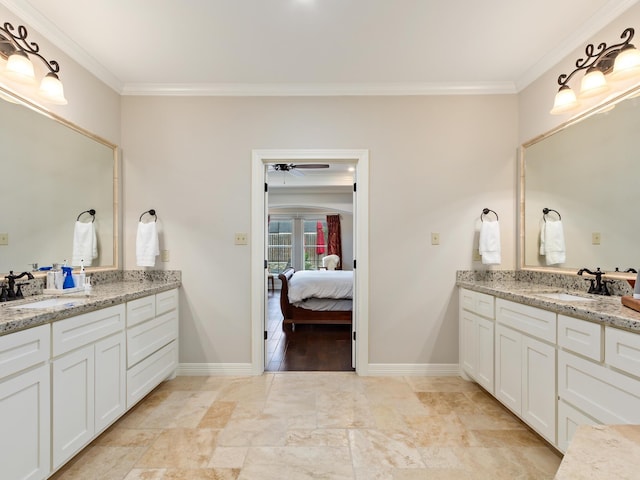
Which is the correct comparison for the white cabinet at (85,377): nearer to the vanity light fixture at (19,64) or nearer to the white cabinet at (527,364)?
the vanity light fixture at (19,64)

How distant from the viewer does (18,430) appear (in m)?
1.35

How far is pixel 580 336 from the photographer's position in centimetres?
157

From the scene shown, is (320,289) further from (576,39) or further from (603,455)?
(603,455)

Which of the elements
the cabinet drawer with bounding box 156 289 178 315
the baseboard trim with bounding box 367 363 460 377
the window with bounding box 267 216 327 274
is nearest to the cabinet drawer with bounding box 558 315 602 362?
the baseboard trim with bounding box 367 363 460 377

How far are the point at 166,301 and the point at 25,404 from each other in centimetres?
125

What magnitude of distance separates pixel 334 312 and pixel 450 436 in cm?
246

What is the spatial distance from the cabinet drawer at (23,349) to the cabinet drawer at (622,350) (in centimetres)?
259

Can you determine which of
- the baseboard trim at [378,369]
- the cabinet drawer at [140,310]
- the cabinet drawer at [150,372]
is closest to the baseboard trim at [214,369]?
the baseboard trim at [378,369]

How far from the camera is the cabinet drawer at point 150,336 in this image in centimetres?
214

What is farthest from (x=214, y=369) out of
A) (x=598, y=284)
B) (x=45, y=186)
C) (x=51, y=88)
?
(x=598, y=284)

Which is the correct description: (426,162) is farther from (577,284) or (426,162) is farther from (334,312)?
(334,312)

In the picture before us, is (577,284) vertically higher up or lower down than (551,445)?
higher up

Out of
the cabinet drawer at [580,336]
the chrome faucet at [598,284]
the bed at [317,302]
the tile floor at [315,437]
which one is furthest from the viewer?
the bed at [317,302]

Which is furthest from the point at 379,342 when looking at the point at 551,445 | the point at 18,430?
the point at 18,430
